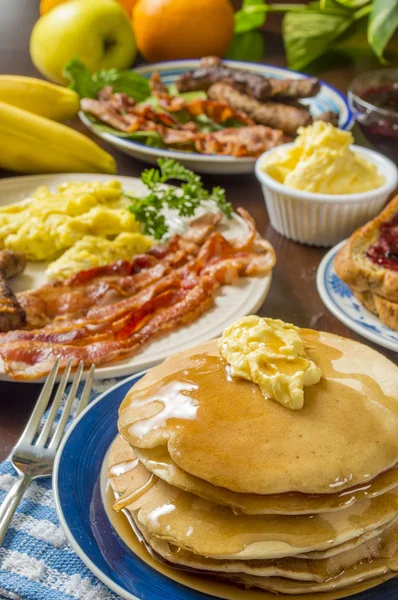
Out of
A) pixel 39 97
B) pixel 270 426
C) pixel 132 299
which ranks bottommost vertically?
pixel 132 299

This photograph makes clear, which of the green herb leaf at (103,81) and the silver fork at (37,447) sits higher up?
the green herb leaf at (103,81)

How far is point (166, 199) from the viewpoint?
2551 millimetres

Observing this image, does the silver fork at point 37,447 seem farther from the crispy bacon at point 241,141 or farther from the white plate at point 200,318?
the crispy bacon at point 241,141

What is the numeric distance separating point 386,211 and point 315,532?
1.43 metres

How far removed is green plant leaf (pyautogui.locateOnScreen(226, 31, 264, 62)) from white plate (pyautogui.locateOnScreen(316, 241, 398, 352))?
265 cm

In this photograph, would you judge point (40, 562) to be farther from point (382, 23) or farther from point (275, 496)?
point (382, 23)

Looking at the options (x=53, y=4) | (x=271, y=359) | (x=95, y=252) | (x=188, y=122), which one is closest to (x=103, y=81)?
(x=188, y=122)

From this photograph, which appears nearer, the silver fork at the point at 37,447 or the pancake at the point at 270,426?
the pancake at the point at 270,426

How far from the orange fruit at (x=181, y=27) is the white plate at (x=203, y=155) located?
28 cm

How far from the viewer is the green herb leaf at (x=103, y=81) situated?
341 centimetres

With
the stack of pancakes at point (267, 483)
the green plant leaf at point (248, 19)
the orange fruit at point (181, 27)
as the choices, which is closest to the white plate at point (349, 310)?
the stack of pancakes at point (267, 483)

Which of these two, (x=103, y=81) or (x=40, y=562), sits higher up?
(x=103, y=81)

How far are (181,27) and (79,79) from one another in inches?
36.5

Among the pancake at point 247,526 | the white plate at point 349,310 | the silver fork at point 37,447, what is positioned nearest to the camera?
the pancake at point 247,526
